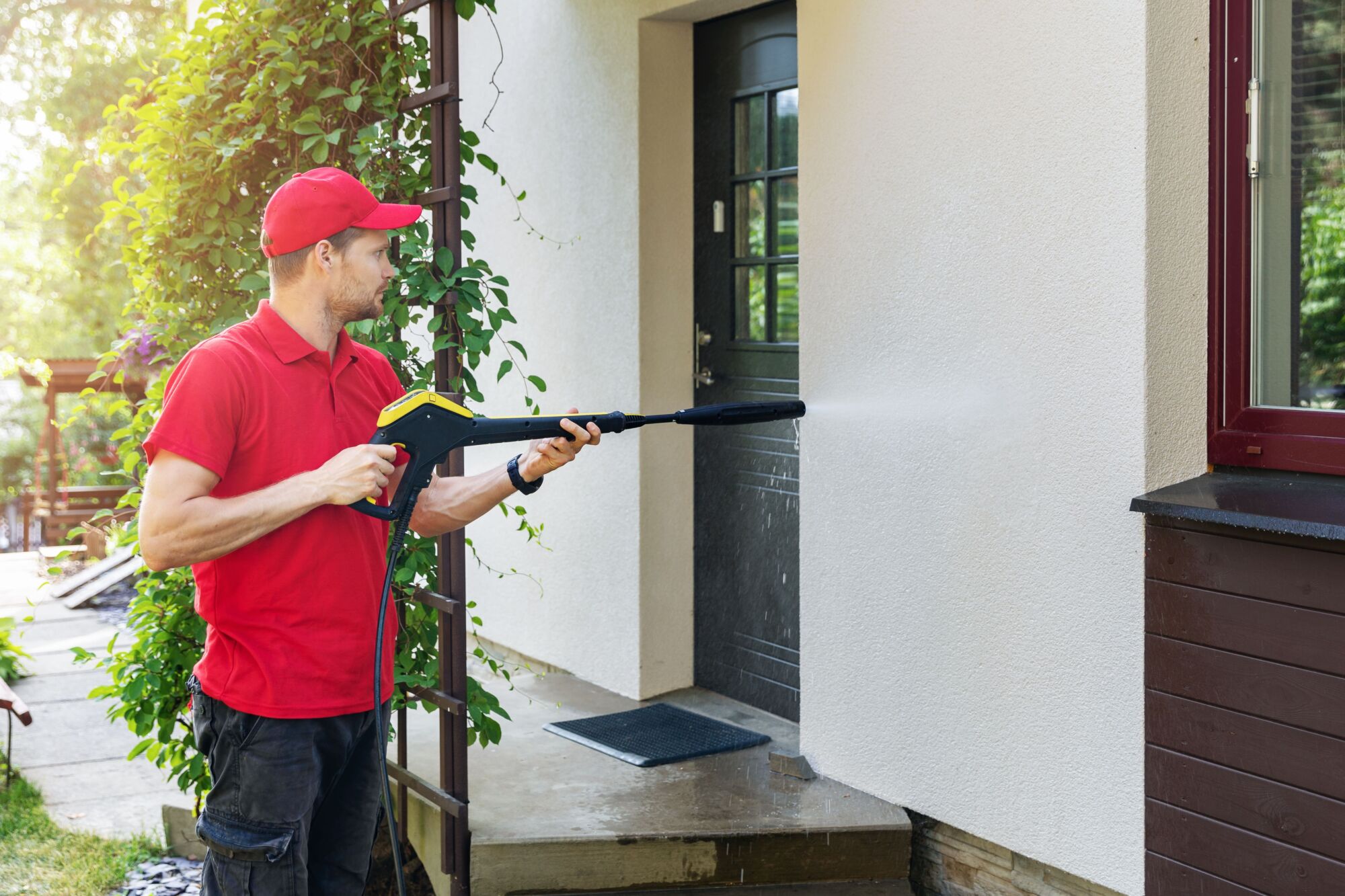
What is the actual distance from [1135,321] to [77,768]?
4371 mm

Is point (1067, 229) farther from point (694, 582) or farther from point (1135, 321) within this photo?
point (694, 582)

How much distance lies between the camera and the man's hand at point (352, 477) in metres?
2.07

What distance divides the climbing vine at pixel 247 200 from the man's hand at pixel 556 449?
2.90ft

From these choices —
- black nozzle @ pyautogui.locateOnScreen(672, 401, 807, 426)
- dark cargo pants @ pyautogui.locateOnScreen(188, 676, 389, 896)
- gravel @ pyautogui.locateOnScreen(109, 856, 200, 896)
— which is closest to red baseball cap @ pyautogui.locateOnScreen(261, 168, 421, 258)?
black nozzle @ pyautogui.locateOnScreen(672, 401, 807, 426)

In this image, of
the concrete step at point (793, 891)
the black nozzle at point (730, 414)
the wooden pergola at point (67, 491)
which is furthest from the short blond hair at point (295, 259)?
the wooden pergola at point (67, 491)

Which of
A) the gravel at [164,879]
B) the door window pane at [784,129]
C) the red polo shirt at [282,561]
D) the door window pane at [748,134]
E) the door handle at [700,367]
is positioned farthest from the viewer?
the door handle at [700,367]

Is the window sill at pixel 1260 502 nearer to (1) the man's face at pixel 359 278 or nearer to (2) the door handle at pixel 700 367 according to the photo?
(1) the man's face at pixel 359 278

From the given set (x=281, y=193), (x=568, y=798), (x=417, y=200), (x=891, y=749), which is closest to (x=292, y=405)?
(x=281, y=193)

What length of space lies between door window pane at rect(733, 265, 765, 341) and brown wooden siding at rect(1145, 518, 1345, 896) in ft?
6.01

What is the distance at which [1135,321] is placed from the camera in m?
2.69

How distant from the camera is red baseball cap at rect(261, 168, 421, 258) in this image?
2.28 m

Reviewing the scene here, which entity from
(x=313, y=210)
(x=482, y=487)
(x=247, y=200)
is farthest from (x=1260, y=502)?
(x=247, y=200)

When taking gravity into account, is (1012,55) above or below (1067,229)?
above

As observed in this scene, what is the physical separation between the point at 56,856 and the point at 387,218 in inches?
114
